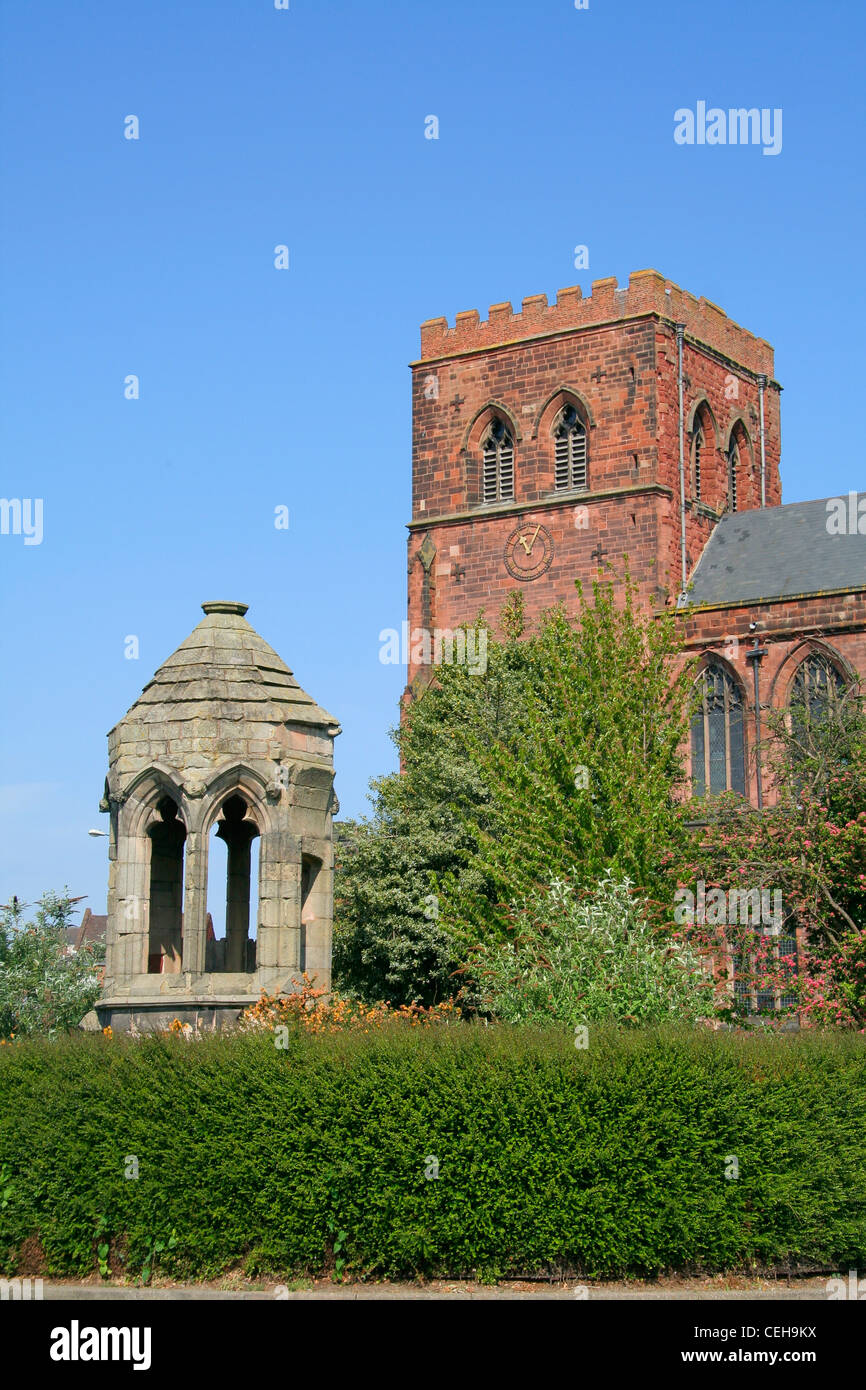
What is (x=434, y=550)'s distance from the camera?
5100cm

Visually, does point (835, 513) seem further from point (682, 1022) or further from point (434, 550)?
point (682, 1022)

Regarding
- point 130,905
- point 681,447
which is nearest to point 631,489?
point 681,447

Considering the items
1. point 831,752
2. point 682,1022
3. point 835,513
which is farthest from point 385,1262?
point 835,513

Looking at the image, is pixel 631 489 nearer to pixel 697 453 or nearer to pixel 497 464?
pixel 697 453

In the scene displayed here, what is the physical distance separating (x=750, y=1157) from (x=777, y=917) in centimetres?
978

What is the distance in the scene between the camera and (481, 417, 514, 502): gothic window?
50.8 m

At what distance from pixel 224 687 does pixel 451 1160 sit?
6774mm

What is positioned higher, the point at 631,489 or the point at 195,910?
the point at 631,489

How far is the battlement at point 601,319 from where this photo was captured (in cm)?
4888

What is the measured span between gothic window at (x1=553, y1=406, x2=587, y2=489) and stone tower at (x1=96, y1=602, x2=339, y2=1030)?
29.0 m

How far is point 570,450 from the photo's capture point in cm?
4981

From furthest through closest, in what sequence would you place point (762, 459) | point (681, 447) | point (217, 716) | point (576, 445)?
point (762, 459)
point (576, 445)
point (681, 447)
point (217, 716)

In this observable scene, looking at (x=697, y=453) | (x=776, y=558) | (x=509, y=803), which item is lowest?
(x=509, y=803)

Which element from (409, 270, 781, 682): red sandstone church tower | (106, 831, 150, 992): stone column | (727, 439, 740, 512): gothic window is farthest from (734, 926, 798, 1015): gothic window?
(727, 439, 740, 512): gothic window
